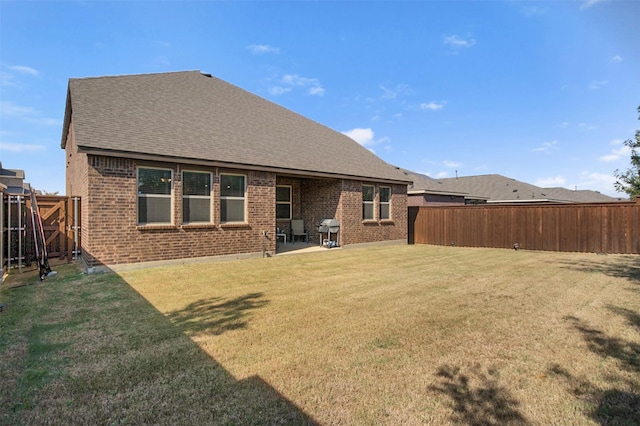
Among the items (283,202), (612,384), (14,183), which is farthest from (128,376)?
(14,183)

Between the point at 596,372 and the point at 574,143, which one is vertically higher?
the point at 574,143

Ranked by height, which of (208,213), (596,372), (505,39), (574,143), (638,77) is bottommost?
(596,372)

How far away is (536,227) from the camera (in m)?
14.0

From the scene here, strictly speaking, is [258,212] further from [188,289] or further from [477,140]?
[477,140]

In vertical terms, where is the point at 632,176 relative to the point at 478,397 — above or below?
above

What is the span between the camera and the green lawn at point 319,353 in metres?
2.60

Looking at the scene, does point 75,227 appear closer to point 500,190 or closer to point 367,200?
point 367,200

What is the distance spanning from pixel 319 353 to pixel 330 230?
10269 millimetres

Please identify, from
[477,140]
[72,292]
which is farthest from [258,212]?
[477,140]

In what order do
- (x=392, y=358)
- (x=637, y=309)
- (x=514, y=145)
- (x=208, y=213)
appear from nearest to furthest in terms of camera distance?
(x=392, y=358) < (x=637, y=309) < (x=208, y=213) < (x=514, y=145)

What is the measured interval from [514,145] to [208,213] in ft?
70.1

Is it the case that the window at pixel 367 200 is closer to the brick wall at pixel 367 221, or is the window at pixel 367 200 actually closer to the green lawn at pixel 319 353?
the brick wall at pixel 367 221

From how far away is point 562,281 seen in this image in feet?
24.5

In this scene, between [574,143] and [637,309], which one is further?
[574,143]
